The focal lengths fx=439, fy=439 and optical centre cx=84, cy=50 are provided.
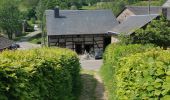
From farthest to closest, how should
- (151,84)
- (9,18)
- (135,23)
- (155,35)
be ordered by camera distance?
1. (9,18)
2. (135,23)
3. (155,35)
4. (151,84)

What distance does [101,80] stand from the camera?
2805 cm

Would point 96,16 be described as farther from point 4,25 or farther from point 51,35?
point 4,25

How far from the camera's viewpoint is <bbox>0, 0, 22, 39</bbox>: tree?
8538 centimetres

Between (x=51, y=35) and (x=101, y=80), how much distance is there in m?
23.8

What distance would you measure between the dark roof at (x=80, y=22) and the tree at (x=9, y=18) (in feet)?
106

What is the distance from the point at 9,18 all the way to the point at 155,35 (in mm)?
57894

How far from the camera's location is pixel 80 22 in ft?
177

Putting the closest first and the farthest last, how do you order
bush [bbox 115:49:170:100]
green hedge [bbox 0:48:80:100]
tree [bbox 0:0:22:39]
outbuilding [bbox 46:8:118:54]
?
1. bush [bbox 115:49:170:100]
2. green hedge [bbox 0:48:80:100]
3. outbuilding [bbox 46:8:118:54]
4. tree [bbox 0:0:22:39]

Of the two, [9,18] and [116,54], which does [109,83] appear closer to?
[116,54]

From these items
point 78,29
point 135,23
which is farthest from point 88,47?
point 135,23

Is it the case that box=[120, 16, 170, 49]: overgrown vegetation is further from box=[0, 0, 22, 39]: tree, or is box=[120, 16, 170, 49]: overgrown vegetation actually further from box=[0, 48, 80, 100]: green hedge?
box=[0, 0, 22, 39]: tree

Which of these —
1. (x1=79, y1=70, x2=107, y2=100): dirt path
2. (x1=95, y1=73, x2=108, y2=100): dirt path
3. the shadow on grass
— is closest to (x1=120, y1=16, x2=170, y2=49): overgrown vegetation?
(x1=79, y1=70, x2=107, y2=100): dirt path

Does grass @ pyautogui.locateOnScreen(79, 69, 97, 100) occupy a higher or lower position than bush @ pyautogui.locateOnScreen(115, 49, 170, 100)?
lower

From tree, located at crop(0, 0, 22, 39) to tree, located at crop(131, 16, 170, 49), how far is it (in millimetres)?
55072
